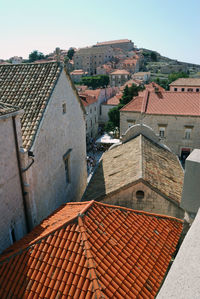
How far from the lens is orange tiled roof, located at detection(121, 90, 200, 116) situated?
29844mm

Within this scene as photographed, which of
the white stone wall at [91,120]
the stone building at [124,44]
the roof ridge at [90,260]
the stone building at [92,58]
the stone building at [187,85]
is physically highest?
the stone building at [124,44]

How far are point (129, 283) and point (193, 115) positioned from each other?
26720 millimetres

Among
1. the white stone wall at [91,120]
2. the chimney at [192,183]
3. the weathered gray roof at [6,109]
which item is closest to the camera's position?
the chimney at [192,183]

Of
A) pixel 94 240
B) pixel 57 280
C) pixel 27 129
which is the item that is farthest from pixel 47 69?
pixel 57 280

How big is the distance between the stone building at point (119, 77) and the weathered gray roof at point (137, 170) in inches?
3282

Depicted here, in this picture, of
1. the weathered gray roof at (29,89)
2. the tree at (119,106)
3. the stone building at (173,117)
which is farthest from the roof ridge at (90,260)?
the tree at (119,106)

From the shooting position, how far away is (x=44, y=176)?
10.6 metres

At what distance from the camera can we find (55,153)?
1180cm

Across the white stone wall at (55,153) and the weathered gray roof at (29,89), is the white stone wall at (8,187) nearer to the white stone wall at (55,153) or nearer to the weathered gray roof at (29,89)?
the white stone wall at (55,153)

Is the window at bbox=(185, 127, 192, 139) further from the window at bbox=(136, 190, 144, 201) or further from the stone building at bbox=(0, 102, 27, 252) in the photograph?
the stone building at bbox=(0, 102, 27, 252)

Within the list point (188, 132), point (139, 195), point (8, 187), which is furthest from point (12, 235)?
point (188, 132)

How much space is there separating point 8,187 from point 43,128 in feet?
10.5

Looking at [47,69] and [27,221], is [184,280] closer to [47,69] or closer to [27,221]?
[27,221]

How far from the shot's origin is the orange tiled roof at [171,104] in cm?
2984
